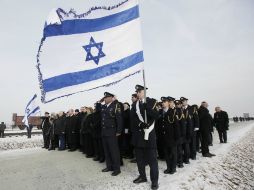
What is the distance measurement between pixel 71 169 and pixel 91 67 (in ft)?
10.6

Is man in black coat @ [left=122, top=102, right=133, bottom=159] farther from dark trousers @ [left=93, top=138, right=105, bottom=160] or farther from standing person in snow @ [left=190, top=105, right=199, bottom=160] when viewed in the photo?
standing person in snow @ [left=190, top=105, right=199, bottom=160]

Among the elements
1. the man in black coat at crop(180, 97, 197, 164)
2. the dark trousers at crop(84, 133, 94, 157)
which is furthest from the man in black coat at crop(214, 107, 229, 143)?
the dark trousers at crop(84, 133, 94, 157)

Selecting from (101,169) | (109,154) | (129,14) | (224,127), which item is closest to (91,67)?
(129,14)

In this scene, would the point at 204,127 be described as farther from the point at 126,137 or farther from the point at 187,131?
the point at 126,137

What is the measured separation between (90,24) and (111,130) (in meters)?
2.75

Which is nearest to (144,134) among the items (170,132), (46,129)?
(170,132)

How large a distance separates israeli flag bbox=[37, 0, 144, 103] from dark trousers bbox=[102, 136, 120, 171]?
5.89ft

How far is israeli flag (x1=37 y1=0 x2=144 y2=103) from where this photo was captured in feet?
21.0

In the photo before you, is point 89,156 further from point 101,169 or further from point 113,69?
point 113,69

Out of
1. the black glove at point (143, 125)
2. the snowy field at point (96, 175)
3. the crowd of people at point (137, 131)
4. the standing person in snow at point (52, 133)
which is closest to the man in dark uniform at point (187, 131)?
the crowd of people at point (137, 131)

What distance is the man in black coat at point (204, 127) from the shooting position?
35.3 feet

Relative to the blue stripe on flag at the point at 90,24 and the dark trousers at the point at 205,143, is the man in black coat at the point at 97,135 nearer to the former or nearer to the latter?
the blue stripe on flag at the point at 90,24

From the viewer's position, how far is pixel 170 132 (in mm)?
8047

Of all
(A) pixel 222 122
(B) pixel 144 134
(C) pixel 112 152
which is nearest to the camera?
(B) pixel 144 134
